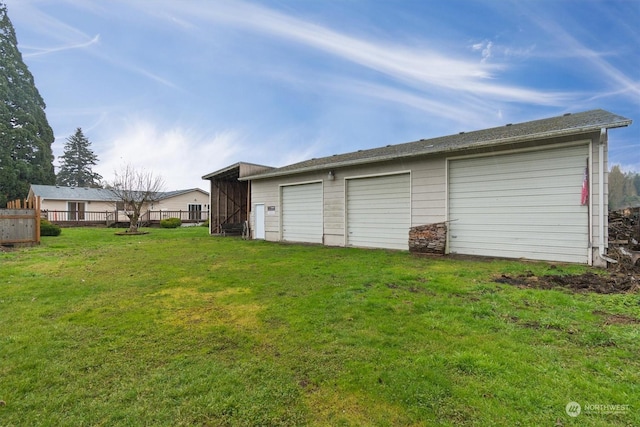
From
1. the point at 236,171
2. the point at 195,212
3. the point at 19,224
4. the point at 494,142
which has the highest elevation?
the point at 236,171

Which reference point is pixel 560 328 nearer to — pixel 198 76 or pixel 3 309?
pixel 3 309

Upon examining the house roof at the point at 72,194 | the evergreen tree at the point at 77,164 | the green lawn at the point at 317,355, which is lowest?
the green lawn at the point at 317,355

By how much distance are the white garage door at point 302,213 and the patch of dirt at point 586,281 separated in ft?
25.0

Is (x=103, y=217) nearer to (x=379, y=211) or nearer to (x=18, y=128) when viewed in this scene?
(x=18, y=128)

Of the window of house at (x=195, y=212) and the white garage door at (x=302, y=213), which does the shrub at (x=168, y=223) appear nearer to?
the window of house at (x=195, y=212)

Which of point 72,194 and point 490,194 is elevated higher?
point 72,194

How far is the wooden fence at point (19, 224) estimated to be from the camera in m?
10.3

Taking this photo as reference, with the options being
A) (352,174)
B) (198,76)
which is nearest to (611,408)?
(352,174)

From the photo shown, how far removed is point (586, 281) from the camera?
4980 mm

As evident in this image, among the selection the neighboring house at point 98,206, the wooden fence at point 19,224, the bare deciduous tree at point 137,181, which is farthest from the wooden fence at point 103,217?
the wooden fence at point 19,224
